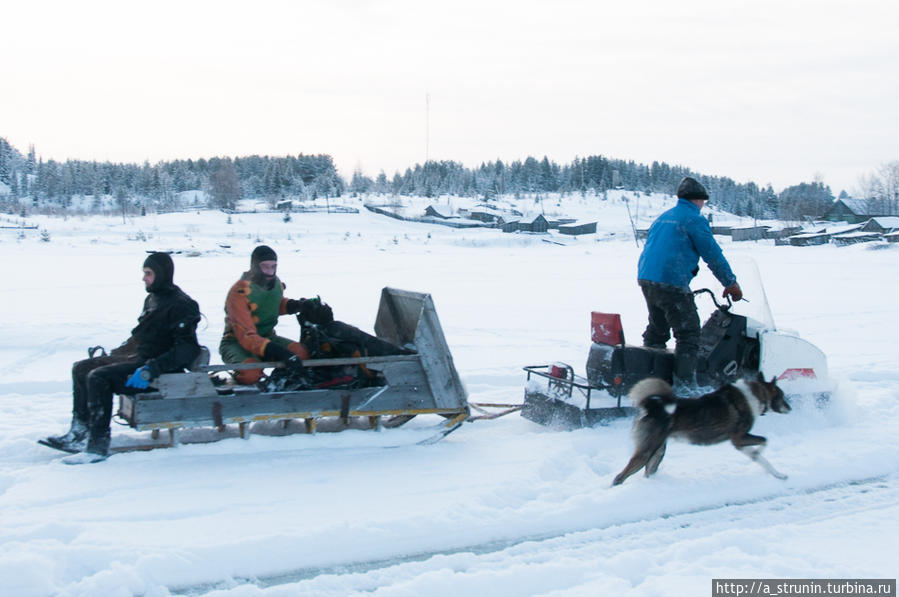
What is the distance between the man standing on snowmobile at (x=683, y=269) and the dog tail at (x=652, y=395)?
137cm

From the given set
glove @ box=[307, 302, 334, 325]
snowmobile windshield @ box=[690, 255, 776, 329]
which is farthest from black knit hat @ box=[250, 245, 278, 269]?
snowmobile windshield @ box=[690, 255, 776, 329]

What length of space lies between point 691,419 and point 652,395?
369 mm

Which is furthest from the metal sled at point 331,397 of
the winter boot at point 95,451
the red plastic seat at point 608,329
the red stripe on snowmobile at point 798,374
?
the red stripe on snowmobile at point 798,374

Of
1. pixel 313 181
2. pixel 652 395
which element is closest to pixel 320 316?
pixel 652 395

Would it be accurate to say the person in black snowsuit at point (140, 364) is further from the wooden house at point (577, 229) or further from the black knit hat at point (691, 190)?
the wooden house at point (577, 229)

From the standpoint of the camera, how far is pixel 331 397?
222 inches

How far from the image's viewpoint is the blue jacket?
6051mm

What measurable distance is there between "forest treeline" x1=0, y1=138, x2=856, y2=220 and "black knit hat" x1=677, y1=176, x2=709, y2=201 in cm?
8431

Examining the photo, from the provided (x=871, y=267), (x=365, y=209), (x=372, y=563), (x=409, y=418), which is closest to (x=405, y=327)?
(x=409, y=418)

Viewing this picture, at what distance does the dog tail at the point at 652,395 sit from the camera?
4.82m

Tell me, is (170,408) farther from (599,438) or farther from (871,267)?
(871,267)

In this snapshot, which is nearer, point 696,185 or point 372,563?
point 372,563

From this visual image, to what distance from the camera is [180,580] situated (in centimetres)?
366

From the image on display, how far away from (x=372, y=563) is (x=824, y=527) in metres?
2.71
